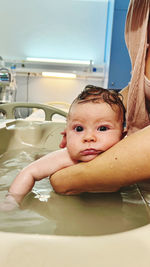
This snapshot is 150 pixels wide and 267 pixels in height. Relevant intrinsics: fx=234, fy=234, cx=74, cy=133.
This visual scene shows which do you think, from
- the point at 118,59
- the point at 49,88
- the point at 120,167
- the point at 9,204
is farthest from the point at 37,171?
the point at 49,88

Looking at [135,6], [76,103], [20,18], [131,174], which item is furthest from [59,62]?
[131,174]

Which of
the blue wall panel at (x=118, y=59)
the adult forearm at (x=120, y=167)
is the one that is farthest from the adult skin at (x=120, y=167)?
the blue wall panel at (x=118, y=59)

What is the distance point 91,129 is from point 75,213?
214 mm

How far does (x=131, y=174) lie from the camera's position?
0.43 meters

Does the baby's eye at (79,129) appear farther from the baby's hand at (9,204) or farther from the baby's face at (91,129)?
the baby's hand at (9,204)

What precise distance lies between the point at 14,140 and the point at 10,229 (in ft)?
3.16

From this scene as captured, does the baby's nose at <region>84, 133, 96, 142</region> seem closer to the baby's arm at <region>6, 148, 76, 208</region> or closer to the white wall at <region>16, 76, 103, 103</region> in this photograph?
the baby's arm at <region>6, 148, 76, 208</region>

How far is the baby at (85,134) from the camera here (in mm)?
591

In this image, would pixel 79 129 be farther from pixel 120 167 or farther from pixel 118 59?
pixel 118 59

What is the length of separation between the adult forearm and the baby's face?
0.09 meters

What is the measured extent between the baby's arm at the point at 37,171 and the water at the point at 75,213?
0.10 ft

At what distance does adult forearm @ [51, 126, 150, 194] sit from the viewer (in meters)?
0.42

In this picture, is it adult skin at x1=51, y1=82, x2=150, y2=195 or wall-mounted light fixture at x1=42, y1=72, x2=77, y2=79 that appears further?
wall-mounted light fixture at x1=42, y1=72, x2=77, y2=79

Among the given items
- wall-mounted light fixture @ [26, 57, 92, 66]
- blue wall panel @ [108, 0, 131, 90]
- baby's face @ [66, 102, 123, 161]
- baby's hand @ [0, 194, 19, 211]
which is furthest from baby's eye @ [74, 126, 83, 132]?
wall-mounted light fixture @ [26, 57, 92, 66]
